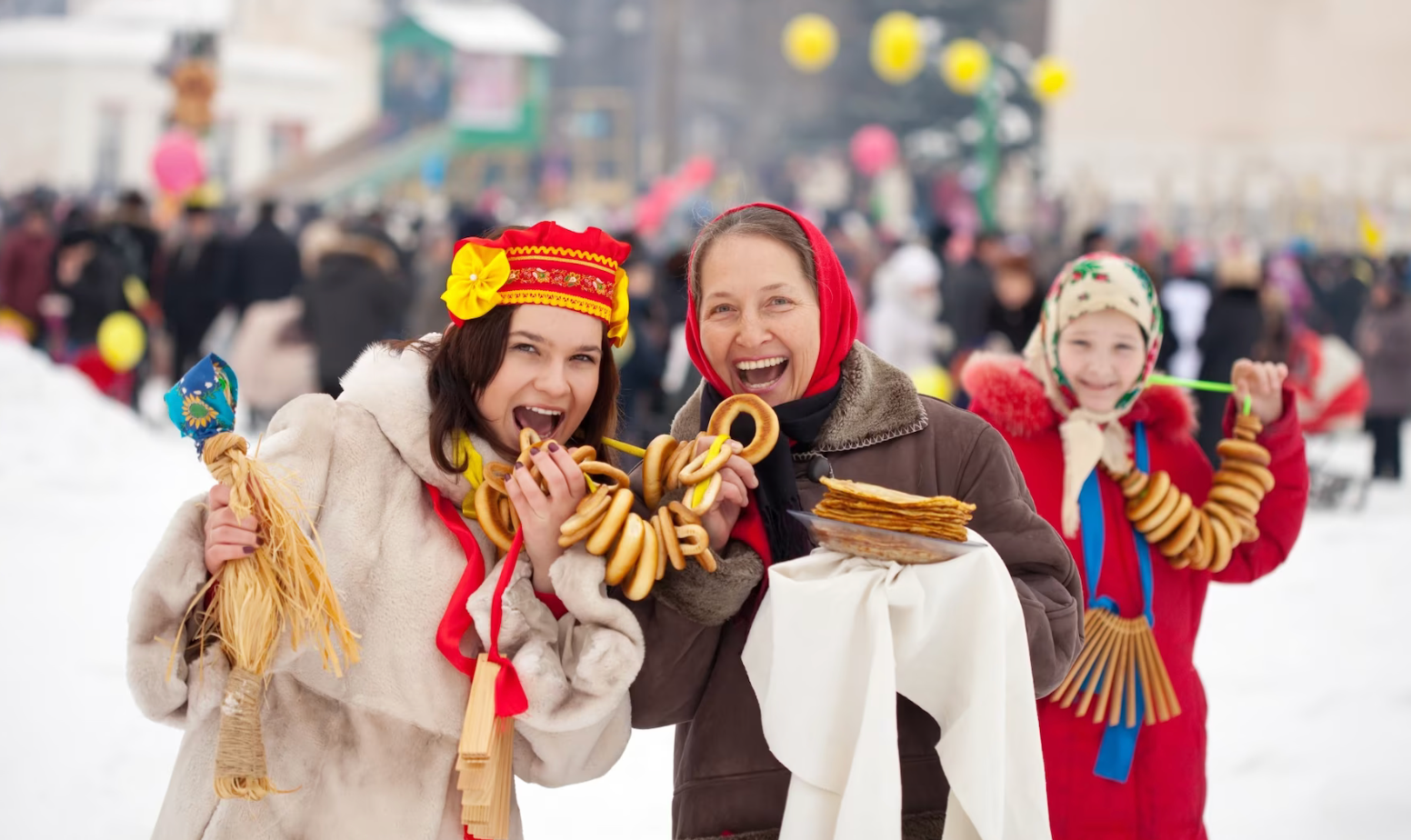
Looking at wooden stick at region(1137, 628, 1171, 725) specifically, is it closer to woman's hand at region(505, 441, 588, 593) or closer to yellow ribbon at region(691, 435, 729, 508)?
yellow ribbon at region(691, 435, 729, 508)

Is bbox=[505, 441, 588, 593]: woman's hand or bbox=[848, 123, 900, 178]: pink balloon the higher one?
bbox=[848, 123, 900, 178]: pink balloon

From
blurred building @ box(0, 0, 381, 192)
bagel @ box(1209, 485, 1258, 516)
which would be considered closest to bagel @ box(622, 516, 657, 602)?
bagel @ box(1209, 485, 1258, 516)

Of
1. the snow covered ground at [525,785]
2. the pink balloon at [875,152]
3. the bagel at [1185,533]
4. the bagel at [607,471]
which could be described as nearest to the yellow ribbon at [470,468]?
the bagel at [607,471]

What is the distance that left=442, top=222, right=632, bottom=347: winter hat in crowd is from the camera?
6.17 feet

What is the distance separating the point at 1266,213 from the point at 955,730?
84.6ft

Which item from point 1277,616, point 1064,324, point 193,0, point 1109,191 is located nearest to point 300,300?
point 1277,616

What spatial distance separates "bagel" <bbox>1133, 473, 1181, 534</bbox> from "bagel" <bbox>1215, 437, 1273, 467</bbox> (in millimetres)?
196

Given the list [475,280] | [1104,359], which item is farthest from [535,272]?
[1104,359]

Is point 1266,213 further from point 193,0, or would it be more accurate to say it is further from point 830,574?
point 193,0

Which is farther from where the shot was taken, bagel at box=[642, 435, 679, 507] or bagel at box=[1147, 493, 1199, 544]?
bagel at box=[1147, 493, 1199, 544]

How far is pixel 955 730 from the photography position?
65.9 inches

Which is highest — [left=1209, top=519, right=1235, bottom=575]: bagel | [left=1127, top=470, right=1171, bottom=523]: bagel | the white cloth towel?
[left=1127, top=470, right=1171, bottom=523]: bagel

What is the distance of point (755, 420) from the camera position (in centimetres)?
182

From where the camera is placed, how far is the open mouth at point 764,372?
74.9 inches
